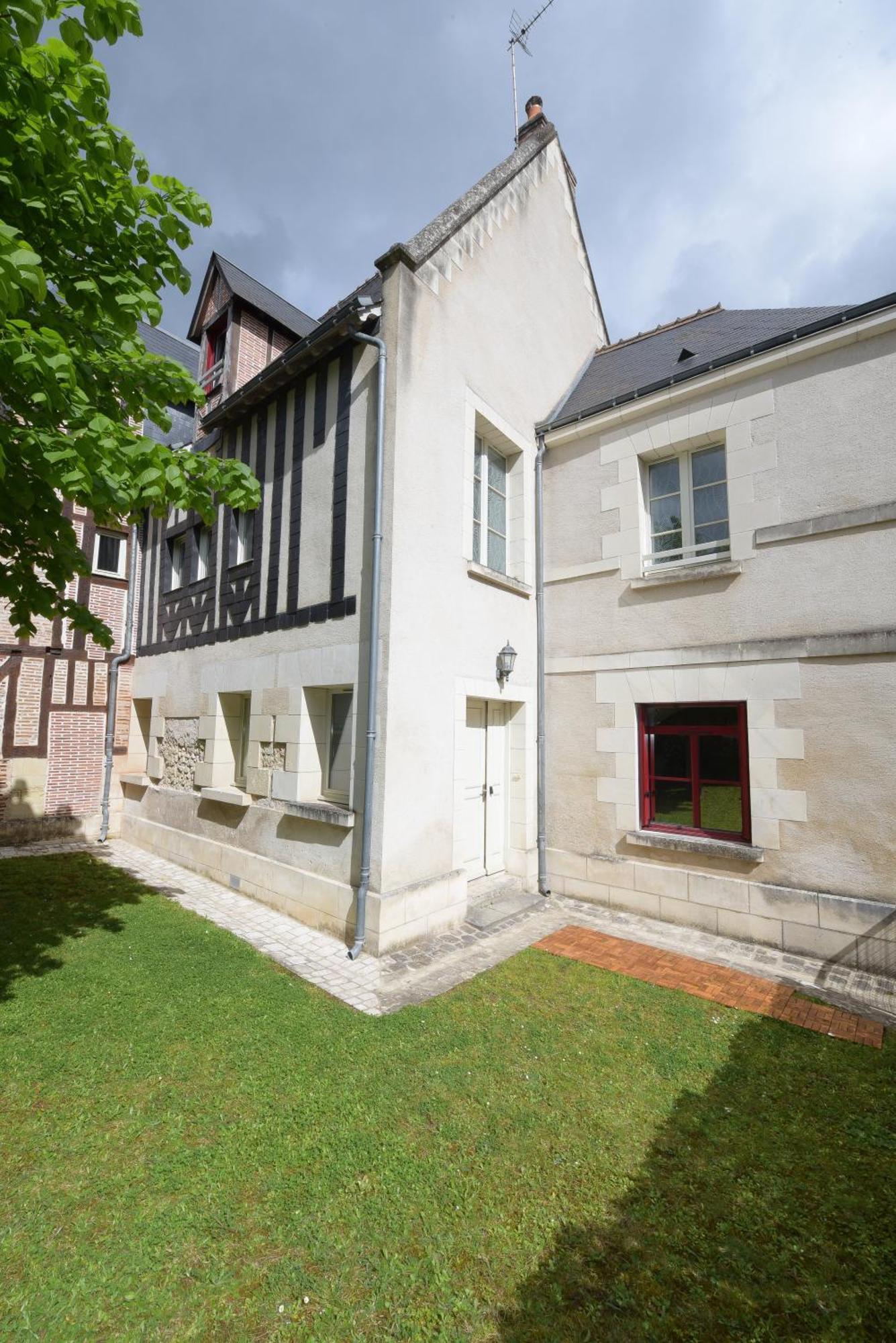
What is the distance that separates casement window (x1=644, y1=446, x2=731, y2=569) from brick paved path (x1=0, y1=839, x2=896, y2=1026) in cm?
404

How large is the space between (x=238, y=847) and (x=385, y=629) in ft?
12.2

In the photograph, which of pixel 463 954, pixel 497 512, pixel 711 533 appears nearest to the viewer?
pixel 463 954

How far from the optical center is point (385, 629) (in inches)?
215

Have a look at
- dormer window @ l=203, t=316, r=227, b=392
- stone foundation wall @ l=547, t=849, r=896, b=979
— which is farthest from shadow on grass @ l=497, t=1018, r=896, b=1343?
dormer window @ l=203, t=316, r=227, b=392

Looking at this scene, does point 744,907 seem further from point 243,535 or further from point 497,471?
point 243,535

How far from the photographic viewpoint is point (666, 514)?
689 centimetres

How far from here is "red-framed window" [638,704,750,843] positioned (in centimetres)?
602

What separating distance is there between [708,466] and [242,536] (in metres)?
5.97

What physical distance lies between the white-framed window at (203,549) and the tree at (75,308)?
13.8 feet

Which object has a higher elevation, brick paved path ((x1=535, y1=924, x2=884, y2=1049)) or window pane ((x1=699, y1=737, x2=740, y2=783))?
window pane ((x1=699, y1=737, x2=740, y2=783))

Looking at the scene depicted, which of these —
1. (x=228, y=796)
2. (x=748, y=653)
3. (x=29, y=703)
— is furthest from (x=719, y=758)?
(x=29, y=703)

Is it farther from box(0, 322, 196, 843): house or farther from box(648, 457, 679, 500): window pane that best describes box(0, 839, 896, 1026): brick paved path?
box(648, 457, 679, 500): window pane

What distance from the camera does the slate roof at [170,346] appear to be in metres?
13.6

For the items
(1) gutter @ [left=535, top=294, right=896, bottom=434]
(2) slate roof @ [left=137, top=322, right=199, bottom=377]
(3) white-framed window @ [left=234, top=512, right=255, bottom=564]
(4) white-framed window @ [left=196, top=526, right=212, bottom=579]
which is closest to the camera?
(1) gutter @ [left=535, top=294, right=896, bottom=434]
